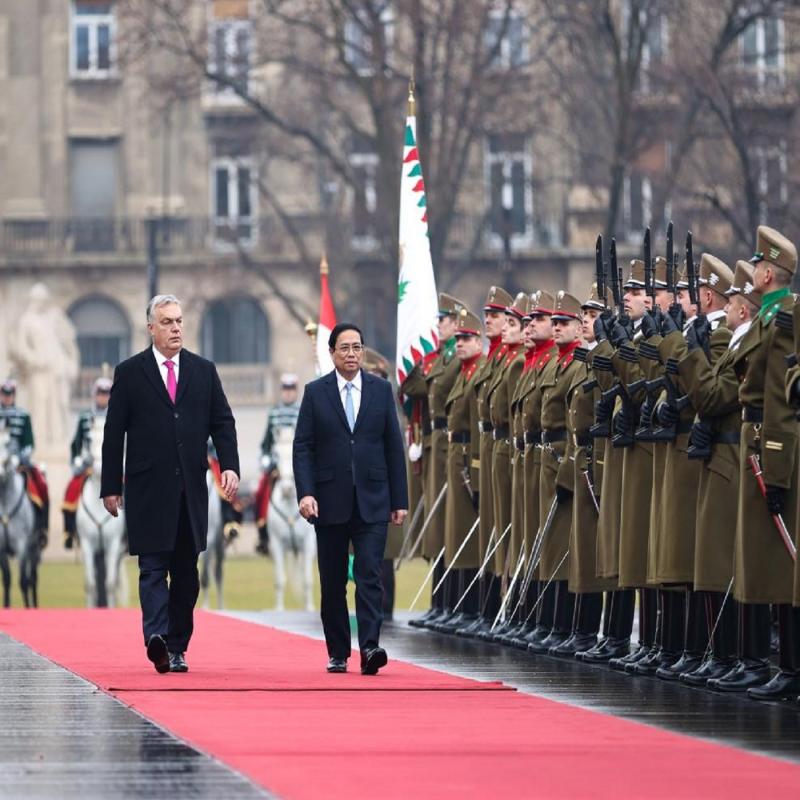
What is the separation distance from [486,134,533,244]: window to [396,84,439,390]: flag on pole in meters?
31.2

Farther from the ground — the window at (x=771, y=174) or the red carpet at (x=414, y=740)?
the window at (x=771, y=174)

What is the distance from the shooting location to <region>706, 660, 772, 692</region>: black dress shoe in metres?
13.7

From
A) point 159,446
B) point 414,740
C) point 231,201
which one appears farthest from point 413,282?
point 231,201

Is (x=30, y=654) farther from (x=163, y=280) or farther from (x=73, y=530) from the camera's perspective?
(x=163, y=280)

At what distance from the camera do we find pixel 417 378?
67.3ft

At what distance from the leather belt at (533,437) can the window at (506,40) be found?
2688 cm

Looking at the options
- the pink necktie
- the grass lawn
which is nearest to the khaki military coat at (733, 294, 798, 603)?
the pink necktie

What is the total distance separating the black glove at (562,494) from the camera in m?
16.8

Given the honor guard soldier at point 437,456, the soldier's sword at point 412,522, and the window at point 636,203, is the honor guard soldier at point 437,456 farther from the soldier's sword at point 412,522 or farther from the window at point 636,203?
the window at point 636,203

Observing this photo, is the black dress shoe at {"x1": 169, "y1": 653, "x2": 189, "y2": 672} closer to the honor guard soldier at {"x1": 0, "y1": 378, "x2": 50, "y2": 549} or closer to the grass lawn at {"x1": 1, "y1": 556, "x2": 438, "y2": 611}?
the grass lawn at {"x1": 1, "y1": 556, "x2": 438, "y2": 611}

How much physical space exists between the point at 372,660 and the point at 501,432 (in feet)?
13.4

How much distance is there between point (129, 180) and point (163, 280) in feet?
9.44

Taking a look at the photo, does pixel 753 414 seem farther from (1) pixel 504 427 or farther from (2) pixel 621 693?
(1) pixel 504 427

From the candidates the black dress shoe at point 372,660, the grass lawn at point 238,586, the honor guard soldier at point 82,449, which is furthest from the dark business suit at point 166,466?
the grass lawn at point 238,586
